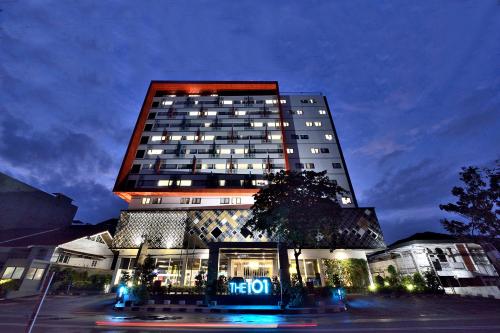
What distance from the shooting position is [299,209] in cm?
2250

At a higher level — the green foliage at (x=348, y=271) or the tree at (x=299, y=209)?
the tree at (x=299, y=209)

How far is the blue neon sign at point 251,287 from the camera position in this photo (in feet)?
63.9

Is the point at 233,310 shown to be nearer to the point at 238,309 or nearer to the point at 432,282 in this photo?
the point at 238,309

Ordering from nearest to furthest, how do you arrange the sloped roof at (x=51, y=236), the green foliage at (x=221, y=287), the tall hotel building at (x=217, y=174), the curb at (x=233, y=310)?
the curb at (x=233, y=310), the green foliage at (x=221, y=287), the sloped roof at (x=51, y=236), the tall hotel building at (x=217, y=174)

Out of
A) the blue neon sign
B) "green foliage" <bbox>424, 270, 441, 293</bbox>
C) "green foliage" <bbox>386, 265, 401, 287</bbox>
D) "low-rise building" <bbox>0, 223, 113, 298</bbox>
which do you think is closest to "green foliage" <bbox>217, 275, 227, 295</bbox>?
the blue neon sign

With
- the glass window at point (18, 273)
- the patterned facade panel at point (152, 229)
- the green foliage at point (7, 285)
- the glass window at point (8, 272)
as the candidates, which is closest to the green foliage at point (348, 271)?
the patterned facade panel at point (152, 229)

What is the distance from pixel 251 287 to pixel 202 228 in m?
17.7

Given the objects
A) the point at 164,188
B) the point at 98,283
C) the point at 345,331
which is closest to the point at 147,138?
the point at 164,188

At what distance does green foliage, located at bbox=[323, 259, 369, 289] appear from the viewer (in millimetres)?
30906

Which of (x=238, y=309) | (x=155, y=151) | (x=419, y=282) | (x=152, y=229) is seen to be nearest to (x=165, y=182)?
(x=155, y=151)

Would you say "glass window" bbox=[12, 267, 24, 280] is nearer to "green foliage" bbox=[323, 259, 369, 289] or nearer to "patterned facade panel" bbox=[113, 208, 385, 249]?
"patterned facade panel" bbox=[113, 208, 385, 249]

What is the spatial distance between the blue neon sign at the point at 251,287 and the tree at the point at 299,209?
376 centimetres

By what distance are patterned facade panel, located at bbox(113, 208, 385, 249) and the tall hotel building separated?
0.49ft

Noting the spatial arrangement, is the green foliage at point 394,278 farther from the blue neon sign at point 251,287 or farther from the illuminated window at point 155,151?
the illuminated window at point 155,151
